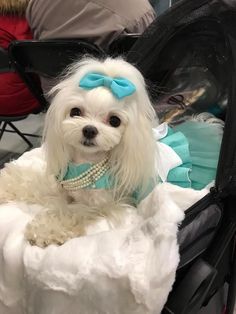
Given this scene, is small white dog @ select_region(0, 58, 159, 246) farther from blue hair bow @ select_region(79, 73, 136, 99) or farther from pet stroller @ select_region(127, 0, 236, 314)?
pet stroller @ select_region(127, 0, 236, 314)

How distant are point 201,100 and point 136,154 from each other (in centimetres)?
60

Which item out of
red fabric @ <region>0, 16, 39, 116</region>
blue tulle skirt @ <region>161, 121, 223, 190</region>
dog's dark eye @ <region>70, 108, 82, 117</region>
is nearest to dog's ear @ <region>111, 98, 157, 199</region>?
dog's dark eye @ <region>70, 108, 82, 117</region>

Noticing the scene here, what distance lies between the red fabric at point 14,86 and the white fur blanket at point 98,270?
0.97 meters

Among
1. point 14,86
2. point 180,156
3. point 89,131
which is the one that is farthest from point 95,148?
point 14,86

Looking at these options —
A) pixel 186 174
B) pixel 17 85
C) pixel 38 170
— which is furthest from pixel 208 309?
pixel 17 85

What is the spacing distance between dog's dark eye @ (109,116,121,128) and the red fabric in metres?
0.93

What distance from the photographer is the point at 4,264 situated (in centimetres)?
96

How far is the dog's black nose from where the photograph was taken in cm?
96

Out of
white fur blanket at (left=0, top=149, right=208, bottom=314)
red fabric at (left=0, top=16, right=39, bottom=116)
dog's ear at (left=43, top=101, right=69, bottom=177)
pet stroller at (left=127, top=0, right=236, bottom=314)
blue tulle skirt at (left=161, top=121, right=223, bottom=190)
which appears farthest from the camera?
red fabric at (left=0, top=16, right=39, bottom=116)

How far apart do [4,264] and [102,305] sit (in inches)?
9.8

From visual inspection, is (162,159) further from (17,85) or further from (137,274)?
(17,85)

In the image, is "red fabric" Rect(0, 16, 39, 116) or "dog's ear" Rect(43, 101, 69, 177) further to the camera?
"red fabric" Rect(0, 16, 39, 116)

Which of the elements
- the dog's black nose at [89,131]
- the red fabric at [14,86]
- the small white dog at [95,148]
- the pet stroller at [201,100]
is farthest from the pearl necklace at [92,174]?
the red fabric at [14,86]

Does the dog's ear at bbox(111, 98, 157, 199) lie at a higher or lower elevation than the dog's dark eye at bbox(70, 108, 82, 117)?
lower
